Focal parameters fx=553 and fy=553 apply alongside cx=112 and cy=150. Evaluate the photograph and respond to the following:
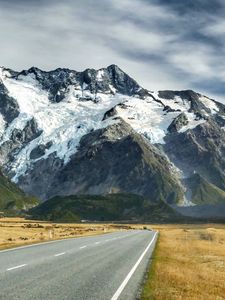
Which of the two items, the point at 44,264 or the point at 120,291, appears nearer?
the point at 120,291

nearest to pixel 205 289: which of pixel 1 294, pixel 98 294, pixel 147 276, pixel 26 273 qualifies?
pixel 147 276

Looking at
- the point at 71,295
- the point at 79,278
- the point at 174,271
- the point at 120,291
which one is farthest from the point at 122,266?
the point at 71,295

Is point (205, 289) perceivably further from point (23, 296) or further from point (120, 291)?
point (23, 296)

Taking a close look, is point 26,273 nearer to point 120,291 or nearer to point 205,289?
point 120,291

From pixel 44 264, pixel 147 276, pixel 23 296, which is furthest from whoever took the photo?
pixel 44 264

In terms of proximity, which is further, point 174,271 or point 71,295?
point 174,271

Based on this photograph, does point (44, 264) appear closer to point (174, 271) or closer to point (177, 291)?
point (174, 271)

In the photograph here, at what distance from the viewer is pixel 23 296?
18.6 meters

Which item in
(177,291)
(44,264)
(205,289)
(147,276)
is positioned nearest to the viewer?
(177,291)

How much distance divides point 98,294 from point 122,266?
42.3 feet

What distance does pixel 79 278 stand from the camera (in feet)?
81.8

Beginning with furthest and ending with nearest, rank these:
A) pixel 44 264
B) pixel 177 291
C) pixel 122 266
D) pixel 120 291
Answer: pixel 122 266
pixel 44 264
pixel 177 291
pixel 120 291

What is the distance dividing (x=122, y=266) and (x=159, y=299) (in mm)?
12948

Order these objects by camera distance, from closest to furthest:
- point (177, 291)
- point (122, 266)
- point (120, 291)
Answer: point (120, 291) → point (177, 291) → point (122, 266)
